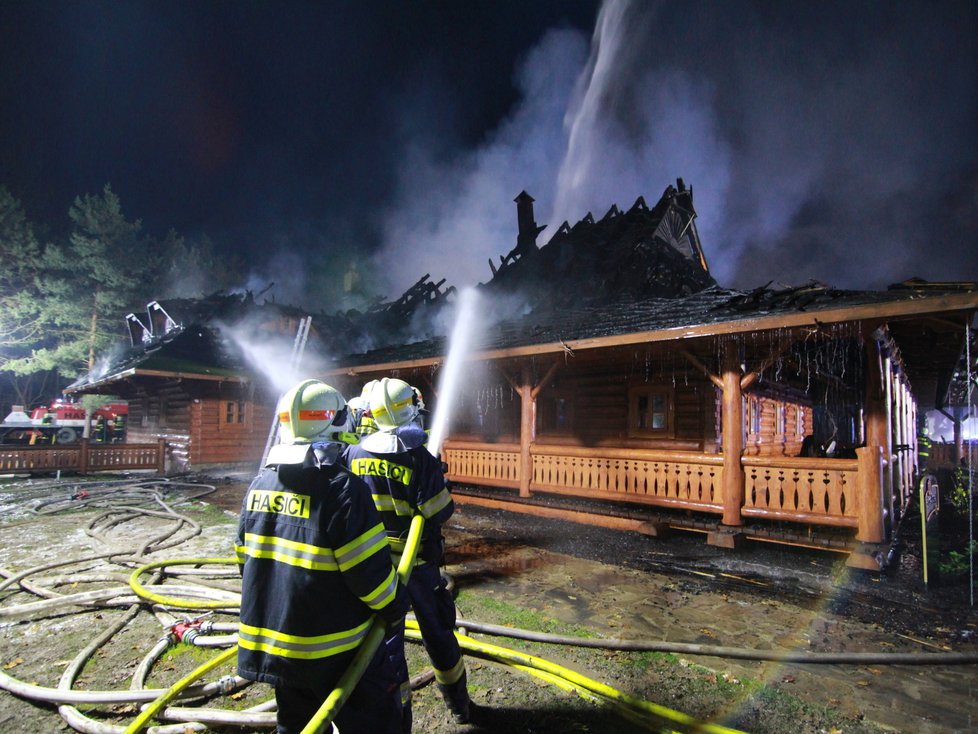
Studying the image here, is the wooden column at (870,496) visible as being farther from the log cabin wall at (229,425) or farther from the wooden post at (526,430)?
the log cabin wall at (229,425)

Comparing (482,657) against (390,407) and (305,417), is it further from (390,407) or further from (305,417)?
(305,417)

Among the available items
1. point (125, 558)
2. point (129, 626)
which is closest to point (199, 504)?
point (125, 558)

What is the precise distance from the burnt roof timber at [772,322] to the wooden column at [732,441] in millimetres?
698

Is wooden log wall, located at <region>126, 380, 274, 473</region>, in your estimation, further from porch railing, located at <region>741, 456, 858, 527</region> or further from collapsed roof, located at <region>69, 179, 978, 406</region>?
porch railing, located at <region>741, 456, 858, 527</region>

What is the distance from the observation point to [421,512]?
9.62ft

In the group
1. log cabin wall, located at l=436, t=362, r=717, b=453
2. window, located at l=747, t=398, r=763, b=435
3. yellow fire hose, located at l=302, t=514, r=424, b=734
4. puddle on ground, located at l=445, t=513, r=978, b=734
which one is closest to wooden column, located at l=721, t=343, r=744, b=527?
puddle on ground, located at l=445, t=513, r=978, b=734

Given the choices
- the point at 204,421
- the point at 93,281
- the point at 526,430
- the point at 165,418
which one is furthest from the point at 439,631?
the point at 93,281

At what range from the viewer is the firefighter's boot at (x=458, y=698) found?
2.97 meters

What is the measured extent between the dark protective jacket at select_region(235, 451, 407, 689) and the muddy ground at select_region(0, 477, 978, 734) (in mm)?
1590

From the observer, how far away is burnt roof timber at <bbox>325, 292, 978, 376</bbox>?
585 centimetres

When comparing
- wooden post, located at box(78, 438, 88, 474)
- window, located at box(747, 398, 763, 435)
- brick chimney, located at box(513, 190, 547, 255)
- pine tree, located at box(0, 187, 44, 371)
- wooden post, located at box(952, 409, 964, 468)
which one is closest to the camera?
window, located at box(747, 398, 763, 435)

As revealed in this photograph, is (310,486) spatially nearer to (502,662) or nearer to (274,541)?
(274,541)

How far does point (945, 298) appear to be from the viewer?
19.1ft

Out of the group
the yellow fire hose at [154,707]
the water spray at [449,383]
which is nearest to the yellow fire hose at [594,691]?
the yellow fire hose at [154,707]
